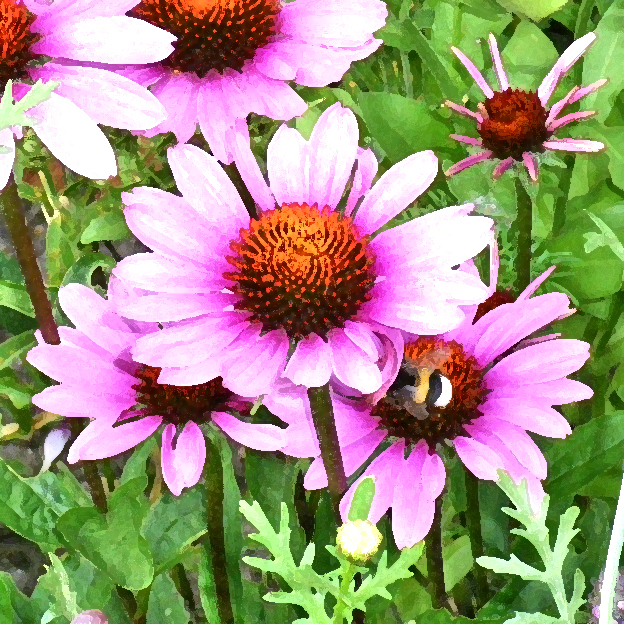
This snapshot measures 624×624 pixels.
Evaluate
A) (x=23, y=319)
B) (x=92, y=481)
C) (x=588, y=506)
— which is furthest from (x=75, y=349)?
(x=588, y=506)

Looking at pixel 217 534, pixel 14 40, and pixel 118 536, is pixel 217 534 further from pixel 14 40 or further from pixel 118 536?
pixel 14 40

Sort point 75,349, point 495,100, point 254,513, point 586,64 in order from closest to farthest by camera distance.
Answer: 1. point 254,513
2. point 75,349
3. point 495,100
4. point 586,64

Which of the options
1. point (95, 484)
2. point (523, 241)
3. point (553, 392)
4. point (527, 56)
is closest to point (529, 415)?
point (553, 392)

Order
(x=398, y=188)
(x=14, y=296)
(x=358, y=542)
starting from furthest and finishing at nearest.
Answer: (x=14, y=296) → (x=398, y=188) → (x=358, y=542)

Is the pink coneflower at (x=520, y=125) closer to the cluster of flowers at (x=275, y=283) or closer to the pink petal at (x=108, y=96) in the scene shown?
the cluster of flowers at (x=275, y=283)

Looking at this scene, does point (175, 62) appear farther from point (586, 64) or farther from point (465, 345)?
point (586, 64)

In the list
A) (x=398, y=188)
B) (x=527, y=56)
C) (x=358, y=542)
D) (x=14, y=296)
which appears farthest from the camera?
(x=527, y=56)

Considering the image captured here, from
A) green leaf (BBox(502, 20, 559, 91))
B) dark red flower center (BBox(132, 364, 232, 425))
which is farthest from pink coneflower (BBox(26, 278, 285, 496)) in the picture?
green leaf (BBox(502, 20, 559, 91))
